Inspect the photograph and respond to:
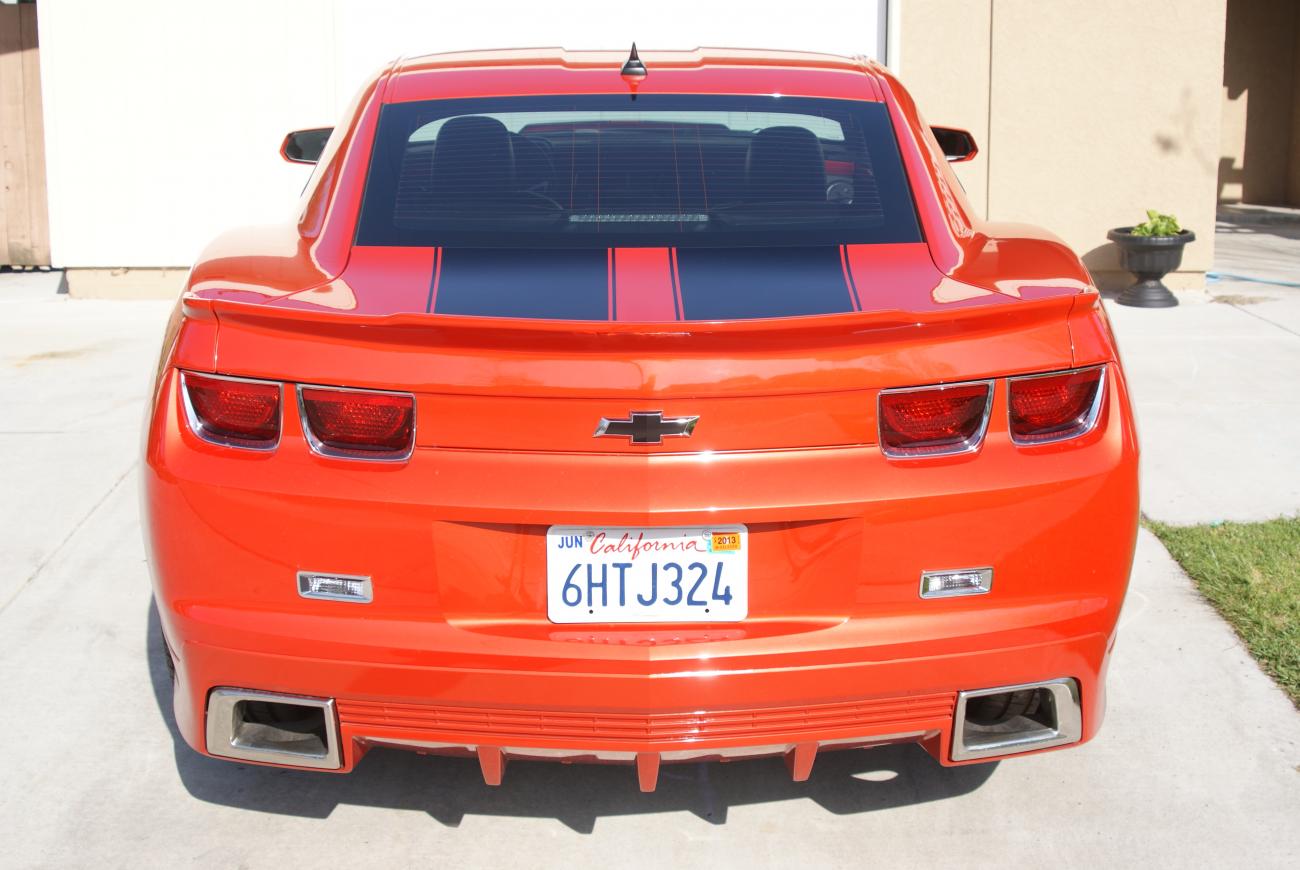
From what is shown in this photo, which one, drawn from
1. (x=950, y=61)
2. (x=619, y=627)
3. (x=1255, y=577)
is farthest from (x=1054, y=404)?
(x=950, y=61)

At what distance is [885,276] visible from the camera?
282 cm

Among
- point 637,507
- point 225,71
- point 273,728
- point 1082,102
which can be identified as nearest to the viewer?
point 637,507

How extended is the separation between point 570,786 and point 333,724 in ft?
2.65

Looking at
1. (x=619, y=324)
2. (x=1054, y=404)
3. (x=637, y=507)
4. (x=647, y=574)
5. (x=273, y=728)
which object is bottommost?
(x=273, y=728)

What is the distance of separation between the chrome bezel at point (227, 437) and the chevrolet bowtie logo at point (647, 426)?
0.61 meters

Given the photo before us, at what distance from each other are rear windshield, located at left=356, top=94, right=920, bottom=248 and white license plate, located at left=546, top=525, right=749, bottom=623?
0.72 meters

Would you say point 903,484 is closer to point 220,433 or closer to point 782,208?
point 782,208

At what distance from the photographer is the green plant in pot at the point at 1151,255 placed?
31.1ft

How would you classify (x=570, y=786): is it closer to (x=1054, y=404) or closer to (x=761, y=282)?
(x=761, y=282)

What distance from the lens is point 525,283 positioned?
2.72 m

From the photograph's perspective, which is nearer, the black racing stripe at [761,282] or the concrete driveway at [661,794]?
the black racing stripe at [761,282]

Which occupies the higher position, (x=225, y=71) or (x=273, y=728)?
(x=225, y=71)

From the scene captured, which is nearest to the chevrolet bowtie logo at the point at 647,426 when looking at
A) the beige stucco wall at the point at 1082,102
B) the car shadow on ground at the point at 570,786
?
the car shadow on ground at the point at 570,786

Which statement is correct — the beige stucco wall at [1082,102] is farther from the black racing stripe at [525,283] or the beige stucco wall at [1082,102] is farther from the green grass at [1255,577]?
the black racing stripe at [525,283]
